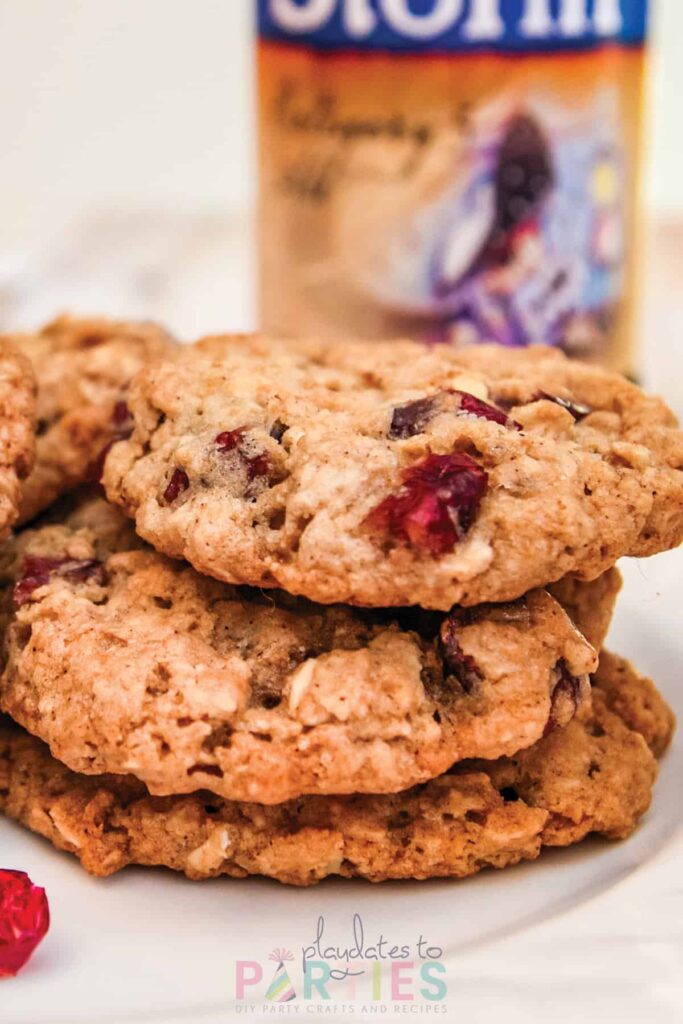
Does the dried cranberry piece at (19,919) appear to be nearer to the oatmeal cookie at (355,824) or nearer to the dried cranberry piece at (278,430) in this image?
the oatmeal cookie at (355,824)

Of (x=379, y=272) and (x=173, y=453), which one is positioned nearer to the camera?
(x=173, y=453)

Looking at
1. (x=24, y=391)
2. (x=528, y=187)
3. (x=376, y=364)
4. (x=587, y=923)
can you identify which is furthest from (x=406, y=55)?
(x=587, y=923)

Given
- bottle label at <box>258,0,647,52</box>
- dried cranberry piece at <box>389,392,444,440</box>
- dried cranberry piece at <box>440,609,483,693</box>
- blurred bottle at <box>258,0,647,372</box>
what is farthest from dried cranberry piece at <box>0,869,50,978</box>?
bottle label at <box>258,0,647,52</box>

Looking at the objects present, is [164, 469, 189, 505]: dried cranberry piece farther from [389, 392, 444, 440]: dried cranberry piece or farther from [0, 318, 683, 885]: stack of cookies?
[389, 392, 444, 440]: dried cranberry piece

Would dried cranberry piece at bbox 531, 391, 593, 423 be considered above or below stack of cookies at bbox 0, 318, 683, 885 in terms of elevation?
above

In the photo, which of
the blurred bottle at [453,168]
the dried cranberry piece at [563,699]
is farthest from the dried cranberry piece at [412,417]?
the blurred bottle at [453,168]

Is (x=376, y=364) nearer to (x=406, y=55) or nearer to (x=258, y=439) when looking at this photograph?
(x=258, y=439)
